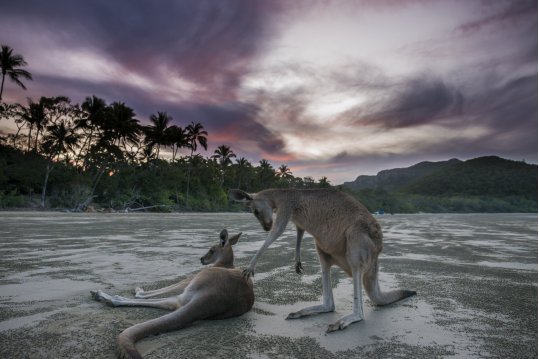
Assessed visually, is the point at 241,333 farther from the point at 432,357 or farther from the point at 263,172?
the point at 263,172

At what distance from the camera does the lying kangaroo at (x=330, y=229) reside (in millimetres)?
3193

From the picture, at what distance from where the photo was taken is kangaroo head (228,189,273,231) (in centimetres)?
363

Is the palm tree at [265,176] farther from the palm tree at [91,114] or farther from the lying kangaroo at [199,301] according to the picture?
the lying kangaroo at [199,301]

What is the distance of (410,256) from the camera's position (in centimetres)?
769

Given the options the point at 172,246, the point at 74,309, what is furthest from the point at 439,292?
the point at 172,246

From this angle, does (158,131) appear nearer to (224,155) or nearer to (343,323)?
(224,155)

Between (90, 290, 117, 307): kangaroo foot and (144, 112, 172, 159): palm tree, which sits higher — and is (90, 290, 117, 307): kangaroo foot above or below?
below

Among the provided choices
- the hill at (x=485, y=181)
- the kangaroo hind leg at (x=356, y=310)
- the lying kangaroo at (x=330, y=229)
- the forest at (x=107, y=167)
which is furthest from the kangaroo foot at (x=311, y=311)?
the hill at (x=485, y=181)

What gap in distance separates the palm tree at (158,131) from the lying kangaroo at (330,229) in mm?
49381

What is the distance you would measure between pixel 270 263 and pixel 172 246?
3.17 metres

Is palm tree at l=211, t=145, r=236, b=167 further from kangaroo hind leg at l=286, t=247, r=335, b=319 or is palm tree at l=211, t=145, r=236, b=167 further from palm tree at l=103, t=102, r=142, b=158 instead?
kangaroo hind leg at l=286, t=247, r=335, b=319

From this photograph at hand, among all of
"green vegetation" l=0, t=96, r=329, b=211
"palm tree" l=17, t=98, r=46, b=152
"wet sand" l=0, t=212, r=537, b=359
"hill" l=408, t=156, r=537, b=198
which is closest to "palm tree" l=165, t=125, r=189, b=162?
"green vegetation" l=0, t=96, r=329, b=211

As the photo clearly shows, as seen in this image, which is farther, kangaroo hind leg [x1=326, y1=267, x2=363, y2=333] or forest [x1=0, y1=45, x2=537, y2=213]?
forest [x1=0, y1=45, x2=537, y2=213]

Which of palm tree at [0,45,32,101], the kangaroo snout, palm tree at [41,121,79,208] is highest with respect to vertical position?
palm tree at [0,45,32,101]
